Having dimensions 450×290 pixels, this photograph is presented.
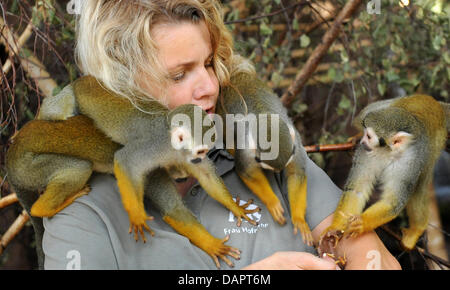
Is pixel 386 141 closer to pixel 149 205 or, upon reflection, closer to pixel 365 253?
pixel 365 253

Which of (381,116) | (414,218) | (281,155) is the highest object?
(381,116)

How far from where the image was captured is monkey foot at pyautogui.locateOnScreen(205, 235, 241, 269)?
1.37 metres

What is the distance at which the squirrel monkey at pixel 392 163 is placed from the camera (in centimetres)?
146

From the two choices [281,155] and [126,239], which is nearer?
[126,239]

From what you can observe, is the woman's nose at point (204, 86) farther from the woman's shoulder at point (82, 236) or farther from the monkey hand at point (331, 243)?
the monkey hand at point (331, 243)

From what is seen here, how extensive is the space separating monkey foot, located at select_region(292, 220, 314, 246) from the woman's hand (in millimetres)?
174

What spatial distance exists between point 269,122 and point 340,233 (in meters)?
0.41

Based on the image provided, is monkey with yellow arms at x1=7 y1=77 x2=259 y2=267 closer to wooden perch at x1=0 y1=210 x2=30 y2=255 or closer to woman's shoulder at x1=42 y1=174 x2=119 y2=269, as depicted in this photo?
woman's shoulder at x1=42 y1=174 x2=119 y2=269

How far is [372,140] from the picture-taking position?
1.46 metres

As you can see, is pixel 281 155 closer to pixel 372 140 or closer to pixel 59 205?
pixel 372 140

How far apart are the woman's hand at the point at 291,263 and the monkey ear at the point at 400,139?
0.47 m

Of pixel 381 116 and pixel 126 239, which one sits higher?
pixel 381 116

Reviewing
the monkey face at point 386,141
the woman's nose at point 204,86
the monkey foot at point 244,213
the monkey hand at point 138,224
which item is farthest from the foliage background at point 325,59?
the monkey hand at point 138,224
